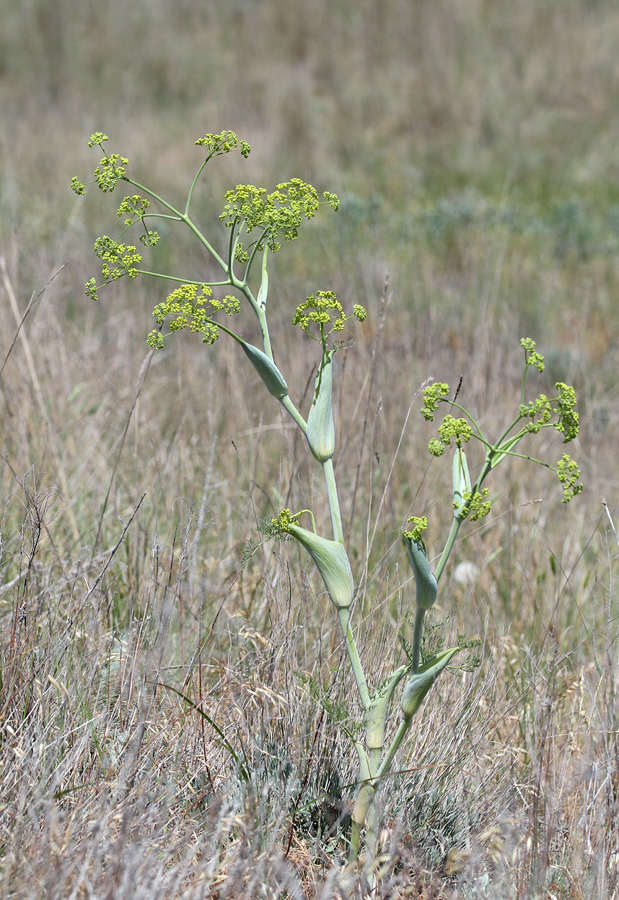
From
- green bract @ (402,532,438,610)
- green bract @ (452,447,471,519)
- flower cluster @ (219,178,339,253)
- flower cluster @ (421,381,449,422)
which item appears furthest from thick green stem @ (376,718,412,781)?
flower cluster @ (219,178,339,253)

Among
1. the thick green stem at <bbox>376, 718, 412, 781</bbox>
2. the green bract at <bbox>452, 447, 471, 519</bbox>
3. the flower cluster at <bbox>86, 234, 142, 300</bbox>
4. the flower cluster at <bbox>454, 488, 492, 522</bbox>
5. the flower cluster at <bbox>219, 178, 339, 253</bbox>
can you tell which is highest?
the flower cluster at <bbox>219, 178, 339, 253</bbox>

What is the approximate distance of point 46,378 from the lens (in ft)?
9.45

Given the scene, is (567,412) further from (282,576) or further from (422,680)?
(282,576)

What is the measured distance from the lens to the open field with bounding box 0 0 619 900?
1313 mm

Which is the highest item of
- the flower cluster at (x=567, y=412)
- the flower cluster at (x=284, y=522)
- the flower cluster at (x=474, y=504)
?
the flower cluster at (x=567, y=412)

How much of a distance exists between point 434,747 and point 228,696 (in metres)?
0.44

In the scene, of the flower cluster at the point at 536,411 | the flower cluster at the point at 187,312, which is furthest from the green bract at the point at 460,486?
the flower cluster at the point at 187,312

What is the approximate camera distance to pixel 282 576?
162 centimetres

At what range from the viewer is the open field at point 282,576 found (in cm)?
131

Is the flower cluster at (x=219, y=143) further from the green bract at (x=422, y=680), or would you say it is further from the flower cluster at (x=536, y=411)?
the green bract at (x=422, y=680)

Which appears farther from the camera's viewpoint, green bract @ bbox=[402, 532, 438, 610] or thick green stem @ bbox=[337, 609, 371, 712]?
thick green stem @ bbox=[337, 609, 371, 712]

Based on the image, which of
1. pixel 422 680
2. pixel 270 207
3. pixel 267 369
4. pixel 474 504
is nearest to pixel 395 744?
pixel 422 680

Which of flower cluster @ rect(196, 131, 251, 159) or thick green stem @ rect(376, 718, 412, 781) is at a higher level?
flower cluster @ rect(196, 131, 251, 159)

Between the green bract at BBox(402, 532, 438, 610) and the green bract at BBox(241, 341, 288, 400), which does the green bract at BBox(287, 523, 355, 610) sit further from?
the green bract at BBox(241, 341, 288, 400)
